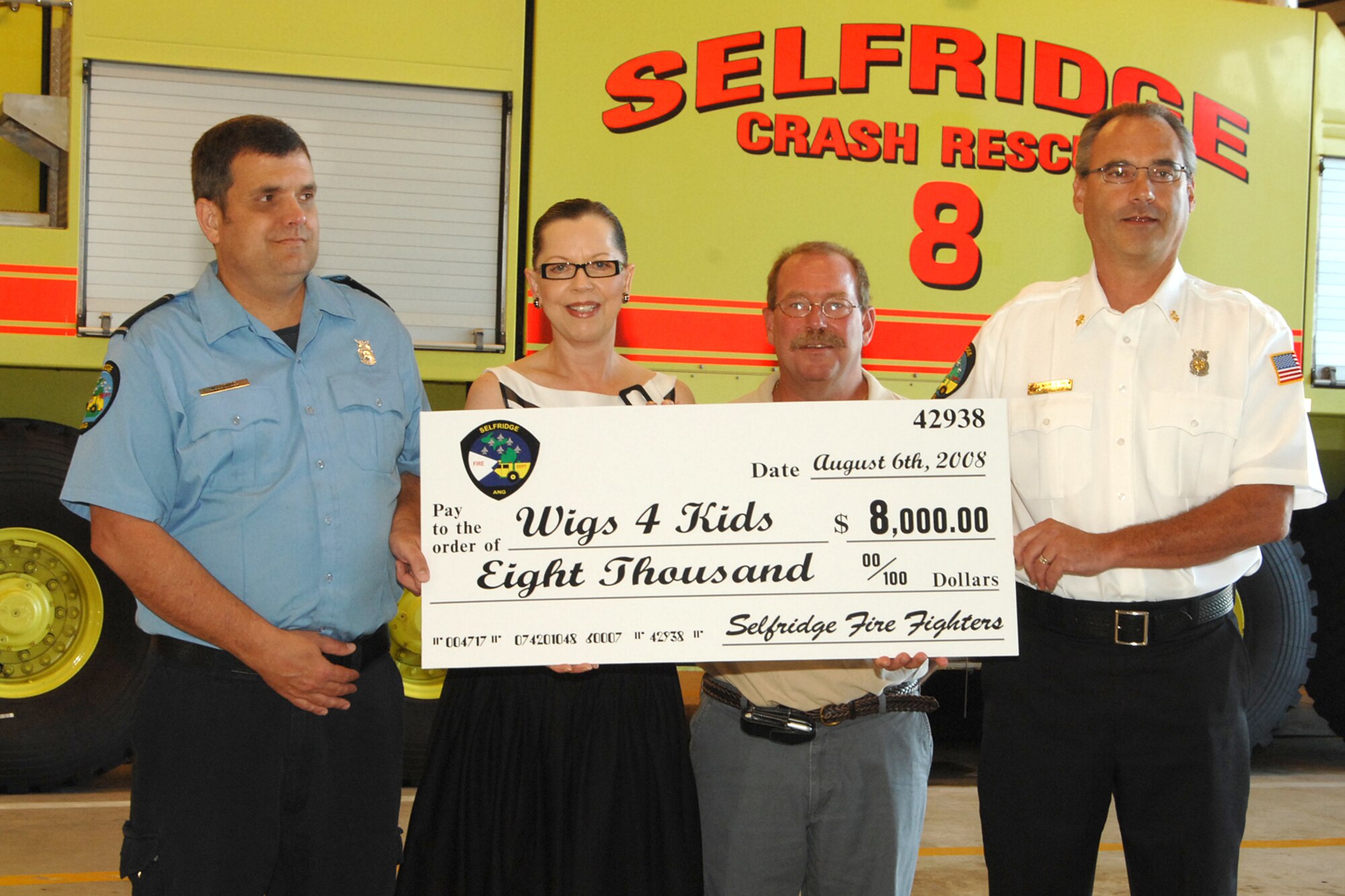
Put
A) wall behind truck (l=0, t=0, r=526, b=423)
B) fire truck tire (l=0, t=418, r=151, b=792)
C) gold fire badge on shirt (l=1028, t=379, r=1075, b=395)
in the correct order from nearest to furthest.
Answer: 1. gold fire badge on shirt (l=1028, t=379, r=1075, b=395)
2. wall behind truck (l=0, t=0, r=526, b=423)
3. fire truck tire (l=0, t=418, r=151, b=792)

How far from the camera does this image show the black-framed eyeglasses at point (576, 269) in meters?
2.52

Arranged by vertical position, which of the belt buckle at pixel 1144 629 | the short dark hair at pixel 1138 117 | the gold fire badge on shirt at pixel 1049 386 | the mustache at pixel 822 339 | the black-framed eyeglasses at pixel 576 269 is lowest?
the belt buckle at pixel 1144 629

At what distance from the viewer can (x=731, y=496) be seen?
246cm

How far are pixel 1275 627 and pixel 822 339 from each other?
3.58m

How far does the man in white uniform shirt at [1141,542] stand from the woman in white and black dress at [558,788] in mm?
743

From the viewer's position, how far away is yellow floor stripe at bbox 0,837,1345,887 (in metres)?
3.86

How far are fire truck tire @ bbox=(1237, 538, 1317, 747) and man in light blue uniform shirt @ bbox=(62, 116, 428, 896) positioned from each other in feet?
13.2

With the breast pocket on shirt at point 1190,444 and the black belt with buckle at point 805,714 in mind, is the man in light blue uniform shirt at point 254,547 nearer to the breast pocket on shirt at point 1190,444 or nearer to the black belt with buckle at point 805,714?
the black belt with buckle at point 805,714

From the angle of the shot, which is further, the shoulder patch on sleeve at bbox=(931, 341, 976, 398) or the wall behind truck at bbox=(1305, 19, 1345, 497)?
the wall behind truck at bbox=(1305, 19, 1345, 497)

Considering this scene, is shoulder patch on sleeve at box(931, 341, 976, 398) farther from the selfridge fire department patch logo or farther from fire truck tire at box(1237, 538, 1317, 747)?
fire truck tire at box(1237, 538, 1317, 747)

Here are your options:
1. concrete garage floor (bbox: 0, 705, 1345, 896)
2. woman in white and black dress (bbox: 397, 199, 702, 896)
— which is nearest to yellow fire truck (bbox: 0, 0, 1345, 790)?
concrete garage floor (bbox: 0, 705, 1345, 896)

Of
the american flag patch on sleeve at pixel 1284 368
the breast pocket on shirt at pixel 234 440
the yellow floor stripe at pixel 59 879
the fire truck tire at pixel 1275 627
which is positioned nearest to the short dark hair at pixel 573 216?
the breast pocket on shirt at pixel 234 440

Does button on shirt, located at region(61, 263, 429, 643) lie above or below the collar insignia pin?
below

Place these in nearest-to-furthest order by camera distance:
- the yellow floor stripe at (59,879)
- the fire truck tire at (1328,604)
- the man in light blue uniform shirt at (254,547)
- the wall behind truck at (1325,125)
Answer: the man in light blue uniform shirt at (254,547), the yellow floor stripe at (59,879), the wall behind truck at (1325,125), the fire truck tire at (1328,604)
